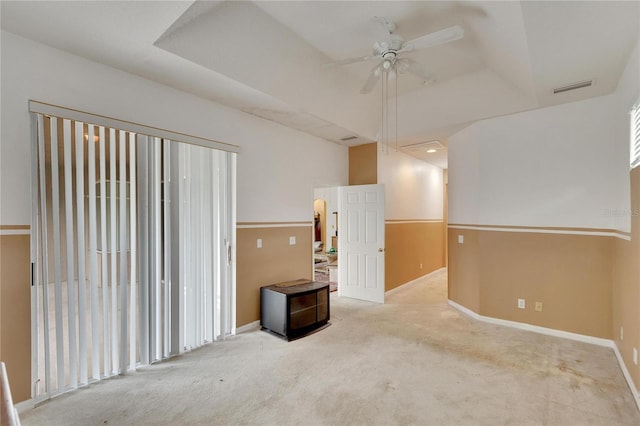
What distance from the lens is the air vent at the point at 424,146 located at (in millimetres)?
5031

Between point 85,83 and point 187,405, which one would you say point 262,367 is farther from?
point 85,83

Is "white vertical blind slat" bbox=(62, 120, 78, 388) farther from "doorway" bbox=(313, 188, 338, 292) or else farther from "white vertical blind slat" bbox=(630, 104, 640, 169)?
"doorway" bbox=(313, 188, 338, 292)

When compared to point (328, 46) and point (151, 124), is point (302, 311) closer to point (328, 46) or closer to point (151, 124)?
point (151, 124)

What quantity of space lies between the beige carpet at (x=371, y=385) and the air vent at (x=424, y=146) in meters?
2.99

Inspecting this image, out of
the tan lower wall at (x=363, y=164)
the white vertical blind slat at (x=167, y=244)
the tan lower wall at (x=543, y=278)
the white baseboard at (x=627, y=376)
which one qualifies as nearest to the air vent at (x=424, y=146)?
the tan lower wall at (x=363, y=164)

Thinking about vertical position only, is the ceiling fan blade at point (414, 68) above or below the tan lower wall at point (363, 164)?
above

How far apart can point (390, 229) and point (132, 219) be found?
12.6 feet

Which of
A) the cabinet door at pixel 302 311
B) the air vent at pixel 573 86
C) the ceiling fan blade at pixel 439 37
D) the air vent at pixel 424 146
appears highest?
the ceiling fan blade at pixel 439 37

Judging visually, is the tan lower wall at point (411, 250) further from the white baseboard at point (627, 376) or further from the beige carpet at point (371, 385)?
the white baseboard at point (627, 376)

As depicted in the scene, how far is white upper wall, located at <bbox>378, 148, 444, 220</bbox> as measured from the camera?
5.21 m

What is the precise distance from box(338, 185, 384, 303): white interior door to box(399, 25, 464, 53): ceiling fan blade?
260 cm

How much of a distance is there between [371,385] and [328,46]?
11.0ft

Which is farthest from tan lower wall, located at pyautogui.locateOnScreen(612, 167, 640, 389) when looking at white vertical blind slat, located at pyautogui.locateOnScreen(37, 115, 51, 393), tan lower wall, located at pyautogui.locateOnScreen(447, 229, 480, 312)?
white vertical blind slat, located at pyautogui.locateOnScreen(37, 115, 51, 393)

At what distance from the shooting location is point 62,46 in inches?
89.0
